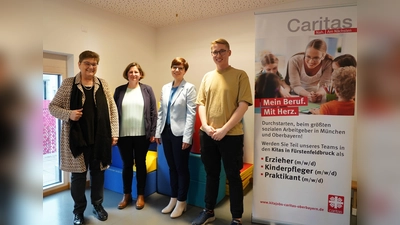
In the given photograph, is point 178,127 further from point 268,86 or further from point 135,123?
point 268,86

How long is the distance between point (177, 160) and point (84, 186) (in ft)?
2.72

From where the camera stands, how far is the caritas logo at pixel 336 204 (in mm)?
1754

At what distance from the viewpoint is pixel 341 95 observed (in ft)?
5.63

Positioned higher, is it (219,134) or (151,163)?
(219,134)

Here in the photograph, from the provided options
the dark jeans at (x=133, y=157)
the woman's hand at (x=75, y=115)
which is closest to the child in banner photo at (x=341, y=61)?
the dark jeans at (x=133, y=157)

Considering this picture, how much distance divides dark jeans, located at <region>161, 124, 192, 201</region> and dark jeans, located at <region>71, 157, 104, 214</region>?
63 cm

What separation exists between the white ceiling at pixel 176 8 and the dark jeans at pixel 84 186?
2051mm

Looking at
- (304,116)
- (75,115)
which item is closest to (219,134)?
(304,116)

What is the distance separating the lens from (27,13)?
35 centimetres

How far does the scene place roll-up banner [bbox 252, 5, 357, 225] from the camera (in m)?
1.72

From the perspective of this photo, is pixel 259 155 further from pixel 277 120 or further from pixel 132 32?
pixel 132 32

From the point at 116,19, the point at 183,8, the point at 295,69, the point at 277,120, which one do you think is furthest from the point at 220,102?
the point at 116,19

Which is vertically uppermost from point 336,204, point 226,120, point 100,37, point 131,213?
point 100,37

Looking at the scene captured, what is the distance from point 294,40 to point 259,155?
97 centimetres
